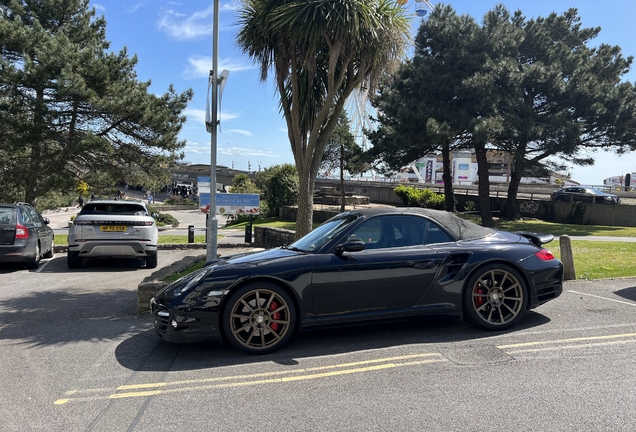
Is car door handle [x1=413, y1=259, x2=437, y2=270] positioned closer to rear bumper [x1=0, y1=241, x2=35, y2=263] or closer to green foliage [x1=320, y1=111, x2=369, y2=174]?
rear bumper [x1=0, y1=241, x2=35, y2=263]

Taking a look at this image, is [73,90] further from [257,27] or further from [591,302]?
[591,302]

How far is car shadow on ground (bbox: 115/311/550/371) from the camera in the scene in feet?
15.4

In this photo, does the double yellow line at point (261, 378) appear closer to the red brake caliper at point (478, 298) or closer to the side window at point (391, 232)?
the red brake caliper at point (478, 298)

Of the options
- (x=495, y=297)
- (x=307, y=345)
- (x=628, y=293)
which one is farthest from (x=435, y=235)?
A: (x=628, y=293)

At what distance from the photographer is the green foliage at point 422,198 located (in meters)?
30.9

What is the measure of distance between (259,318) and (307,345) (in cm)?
62

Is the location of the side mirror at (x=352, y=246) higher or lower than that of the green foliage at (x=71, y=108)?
lower

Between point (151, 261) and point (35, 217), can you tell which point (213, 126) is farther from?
point (35, 217)

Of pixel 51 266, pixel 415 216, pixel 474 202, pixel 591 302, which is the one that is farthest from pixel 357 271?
pixel 474 202

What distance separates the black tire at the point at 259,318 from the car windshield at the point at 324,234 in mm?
678

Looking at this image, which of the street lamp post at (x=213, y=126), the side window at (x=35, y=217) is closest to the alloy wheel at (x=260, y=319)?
the street lamp post at (x=213, y=126)

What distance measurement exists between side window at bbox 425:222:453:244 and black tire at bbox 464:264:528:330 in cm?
51

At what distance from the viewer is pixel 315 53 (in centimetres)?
797

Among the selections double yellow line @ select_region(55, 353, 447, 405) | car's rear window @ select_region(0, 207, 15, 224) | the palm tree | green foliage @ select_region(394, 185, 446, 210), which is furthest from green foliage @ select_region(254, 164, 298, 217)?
double yellow line @ select_region(55, 353, 447, 405)
